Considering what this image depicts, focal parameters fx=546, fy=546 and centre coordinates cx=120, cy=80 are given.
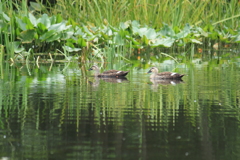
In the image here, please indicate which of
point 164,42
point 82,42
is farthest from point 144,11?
point 82,42

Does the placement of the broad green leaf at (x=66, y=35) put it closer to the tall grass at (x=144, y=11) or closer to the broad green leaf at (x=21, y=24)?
the broad green leaf at (x=21, y=24)

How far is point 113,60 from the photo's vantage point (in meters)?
12.6

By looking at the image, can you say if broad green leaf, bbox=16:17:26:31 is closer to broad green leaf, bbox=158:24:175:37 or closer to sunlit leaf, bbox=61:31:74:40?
sunlit leaf, bbox=61:31:74:40

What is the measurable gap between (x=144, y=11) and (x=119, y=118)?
1077cm

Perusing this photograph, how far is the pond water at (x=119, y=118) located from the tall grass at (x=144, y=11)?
613cm

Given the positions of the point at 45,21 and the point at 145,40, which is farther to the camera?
the point at 145,40

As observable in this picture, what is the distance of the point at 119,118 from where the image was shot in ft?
16.1

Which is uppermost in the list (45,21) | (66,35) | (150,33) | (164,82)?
(45,21)

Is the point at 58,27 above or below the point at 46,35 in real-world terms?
above

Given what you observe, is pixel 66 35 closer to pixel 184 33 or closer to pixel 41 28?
pixel 41 28

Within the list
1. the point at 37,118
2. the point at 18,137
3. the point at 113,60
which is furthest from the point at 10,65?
the point at 18,137

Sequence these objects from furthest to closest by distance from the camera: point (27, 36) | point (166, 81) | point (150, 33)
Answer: point (150, 33), point (27, 36), point (166, 81)

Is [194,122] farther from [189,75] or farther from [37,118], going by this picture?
[189,75]

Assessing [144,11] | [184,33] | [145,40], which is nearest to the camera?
[145,40]
